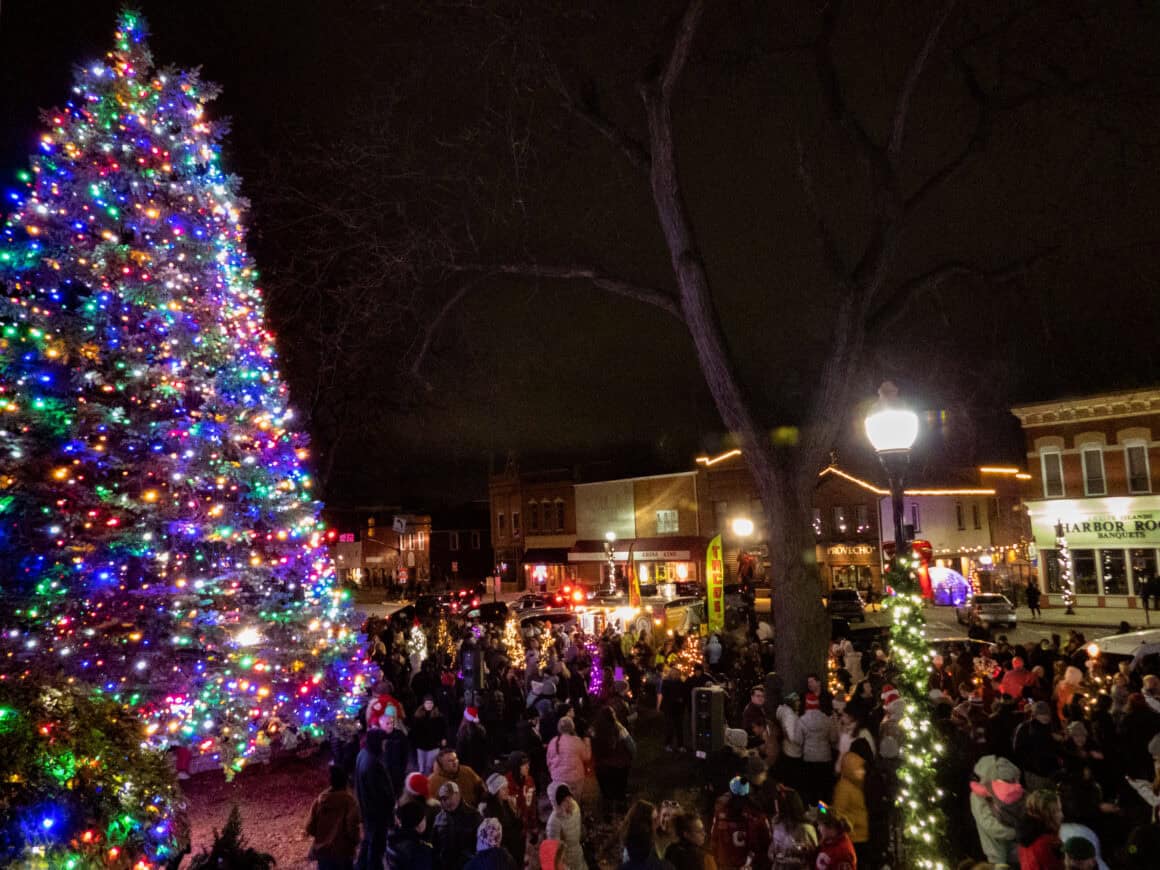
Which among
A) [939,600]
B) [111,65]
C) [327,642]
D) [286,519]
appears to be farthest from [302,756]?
[939,600]

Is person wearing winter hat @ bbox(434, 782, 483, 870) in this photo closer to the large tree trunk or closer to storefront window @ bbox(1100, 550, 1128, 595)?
the large tree trunk

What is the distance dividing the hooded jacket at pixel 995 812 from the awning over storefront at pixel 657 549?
1437 inches

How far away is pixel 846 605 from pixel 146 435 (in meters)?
26.7

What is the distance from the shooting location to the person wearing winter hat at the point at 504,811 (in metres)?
6.33

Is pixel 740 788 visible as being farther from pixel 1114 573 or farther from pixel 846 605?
pixel 1114 573

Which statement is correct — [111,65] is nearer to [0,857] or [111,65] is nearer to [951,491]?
[0,857]

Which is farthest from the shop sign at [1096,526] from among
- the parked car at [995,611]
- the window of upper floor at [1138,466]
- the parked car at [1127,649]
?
the parked car at [1127,649]

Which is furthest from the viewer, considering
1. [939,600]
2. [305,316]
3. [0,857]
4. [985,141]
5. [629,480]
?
[629,480]

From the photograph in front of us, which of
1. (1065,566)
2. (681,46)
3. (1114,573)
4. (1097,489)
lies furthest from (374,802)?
(1065,566)

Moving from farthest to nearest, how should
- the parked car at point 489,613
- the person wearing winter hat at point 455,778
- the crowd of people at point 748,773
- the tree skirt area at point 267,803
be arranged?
the parked car at point 489,613
the tree skirt area at point 267,803
the person wearing winter hat at point 455,778
the crowd of people at point 748,773

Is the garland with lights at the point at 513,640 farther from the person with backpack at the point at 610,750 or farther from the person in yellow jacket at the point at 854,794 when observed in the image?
the person in yellow jacket at the point at 854,794

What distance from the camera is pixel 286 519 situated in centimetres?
867

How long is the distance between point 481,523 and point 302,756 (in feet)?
178

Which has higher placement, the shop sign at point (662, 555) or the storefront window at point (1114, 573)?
the shop sign at point (662, 555)
